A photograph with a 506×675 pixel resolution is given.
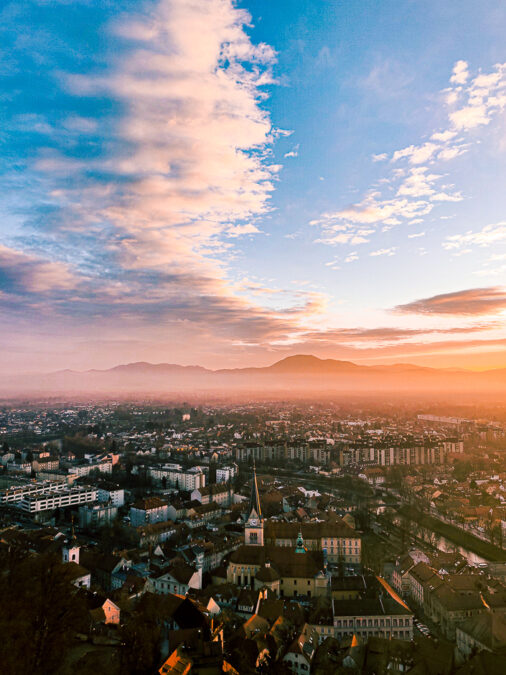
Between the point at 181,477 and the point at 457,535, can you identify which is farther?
the point at 181,477

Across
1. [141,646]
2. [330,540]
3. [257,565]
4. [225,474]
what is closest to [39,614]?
[141,646]

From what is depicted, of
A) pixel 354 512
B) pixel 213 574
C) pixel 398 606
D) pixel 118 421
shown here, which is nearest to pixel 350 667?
pixel 398 606

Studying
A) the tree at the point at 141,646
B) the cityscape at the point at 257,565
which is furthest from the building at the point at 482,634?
the tree at the point at 141,646

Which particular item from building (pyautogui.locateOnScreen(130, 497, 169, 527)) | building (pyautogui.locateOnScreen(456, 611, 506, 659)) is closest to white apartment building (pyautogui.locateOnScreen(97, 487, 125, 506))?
building (pyautogui.locateOnScreen(130, 497, 169, 527))

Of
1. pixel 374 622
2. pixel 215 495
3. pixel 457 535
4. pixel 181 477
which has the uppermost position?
pixel 374 622

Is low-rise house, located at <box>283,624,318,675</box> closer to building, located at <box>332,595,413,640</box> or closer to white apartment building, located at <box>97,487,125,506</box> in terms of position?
building, located at <box>332,595,413,640</box>

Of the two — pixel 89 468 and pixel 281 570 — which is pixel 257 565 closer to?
pixel 281 570
